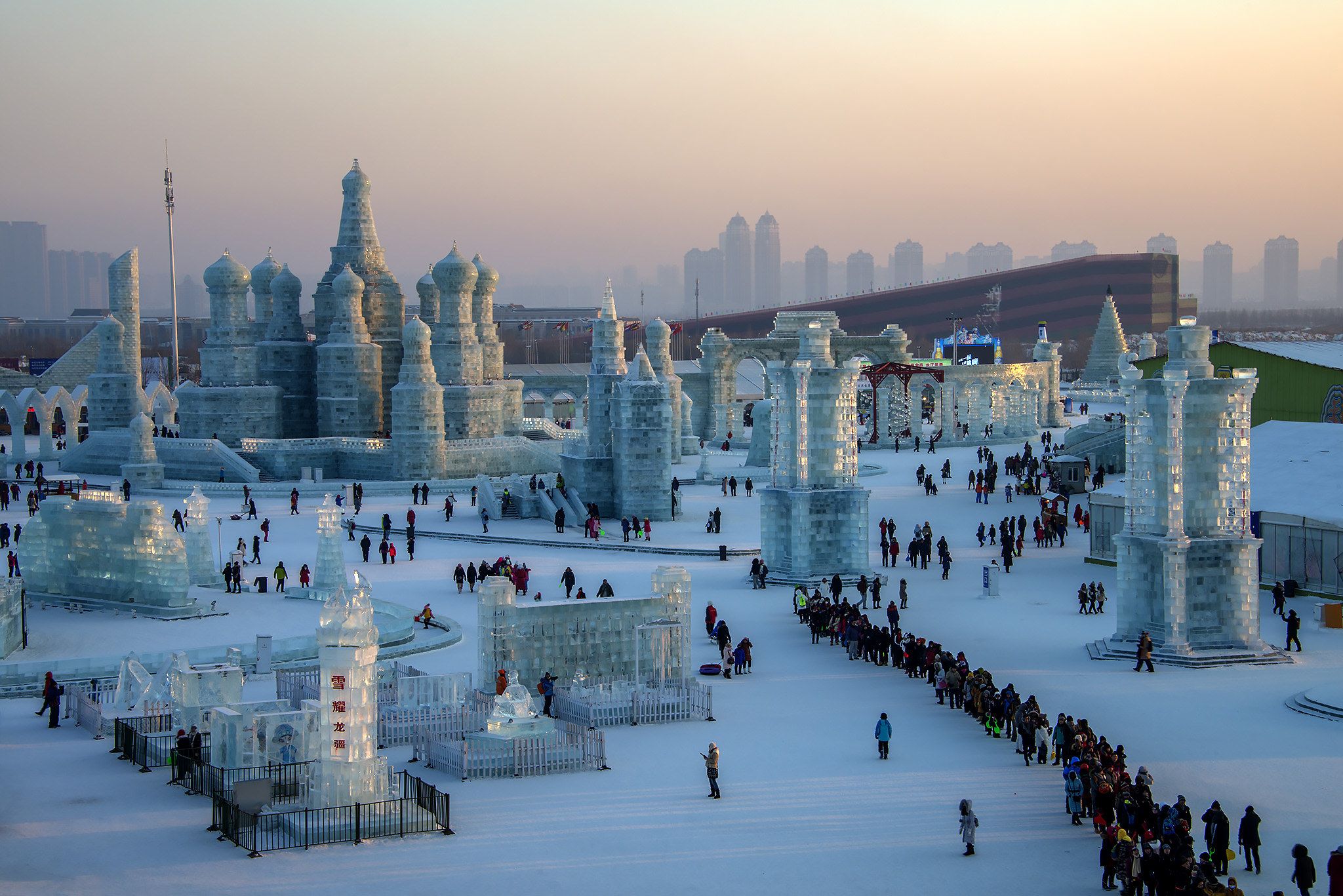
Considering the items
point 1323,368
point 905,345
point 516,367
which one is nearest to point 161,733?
point 1323,368

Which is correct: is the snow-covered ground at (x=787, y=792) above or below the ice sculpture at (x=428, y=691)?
below

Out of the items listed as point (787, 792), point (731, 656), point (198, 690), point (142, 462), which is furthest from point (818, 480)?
point (142, 462)

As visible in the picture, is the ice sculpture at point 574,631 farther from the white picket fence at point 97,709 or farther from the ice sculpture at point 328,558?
the ice sculpture at point 328,558

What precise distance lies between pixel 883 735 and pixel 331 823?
25.2 feet

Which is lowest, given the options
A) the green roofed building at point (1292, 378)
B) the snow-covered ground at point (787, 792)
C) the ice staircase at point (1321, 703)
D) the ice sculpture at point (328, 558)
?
the snow-covered ground at point (787, 792)

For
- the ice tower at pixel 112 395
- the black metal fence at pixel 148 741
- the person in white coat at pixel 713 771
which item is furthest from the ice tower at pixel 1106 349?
the black metal fence at pixel 148 741

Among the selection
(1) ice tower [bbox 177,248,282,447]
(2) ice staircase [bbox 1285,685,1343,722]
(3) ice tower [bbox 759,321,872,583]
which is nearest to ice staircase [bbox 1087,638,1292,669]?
(2) ice staircase [bbox 1285,685,1343,722]

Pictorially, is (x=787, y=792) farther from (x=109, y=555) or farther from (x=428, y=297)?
(x=428, y=297)

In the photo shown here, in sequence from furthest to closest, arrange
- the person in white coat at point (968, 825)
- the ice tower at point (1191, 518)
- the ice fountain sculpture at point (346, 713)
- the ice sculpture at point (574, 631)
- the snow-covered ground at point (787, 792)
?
the ice tower at point (1191, 518) < the ice sculpture at point (574, 631) < the ice fountain sculpture at point (346, 713) < the person in white coat at point (968, 825) < the snow-covered ground at point (787, 792)

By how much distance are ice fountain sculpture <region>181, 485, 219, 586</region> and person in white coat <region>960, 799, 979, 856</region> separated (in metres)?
23.0

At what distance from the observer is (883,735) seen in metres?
23.3

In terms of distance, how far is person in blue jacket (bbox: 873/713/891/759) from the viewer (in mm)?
23281

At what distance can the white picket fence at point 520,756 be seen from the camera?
75.5 feet

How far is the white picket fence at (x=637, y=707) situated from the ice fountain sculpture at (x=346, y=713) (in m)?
5.10
